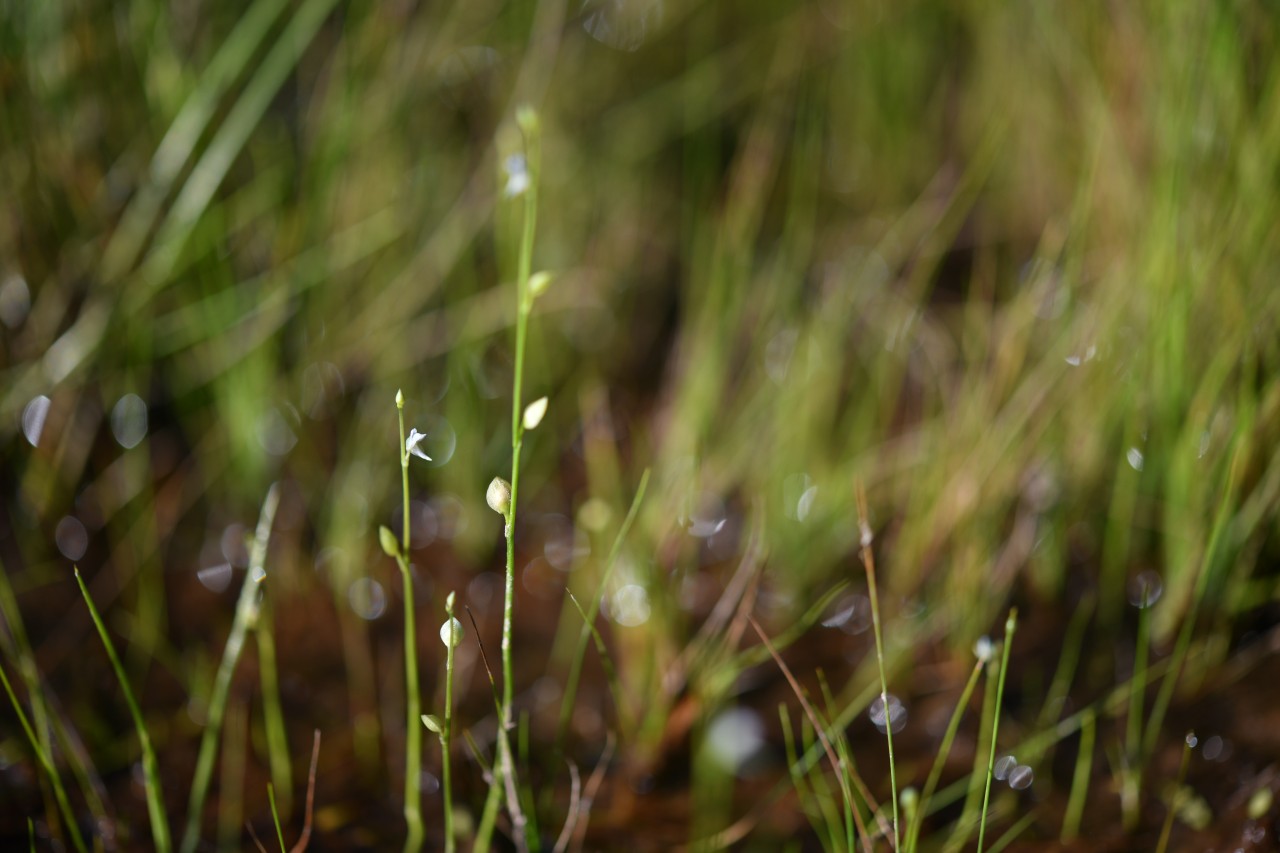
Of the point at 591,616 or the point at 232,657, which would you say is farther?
the point at 232,657

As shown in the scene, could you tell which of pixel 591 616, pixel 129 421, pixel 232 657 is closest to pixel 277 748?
pixel 232 657

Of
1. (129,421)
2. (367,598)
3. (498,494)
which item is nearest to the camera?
(498,494)

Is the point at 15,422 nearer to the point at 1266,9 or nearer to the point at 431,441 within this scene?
the point at 431,441

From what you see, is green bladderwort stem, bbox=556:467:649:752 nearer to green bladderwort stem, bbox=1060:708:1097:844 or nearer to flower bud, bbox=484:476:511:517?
flower bud, bbox=484:476:511:517

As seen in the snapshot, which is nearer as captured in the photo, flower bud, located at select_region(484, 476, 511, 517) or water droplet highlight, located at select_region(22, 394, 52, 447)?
flower bud, located at select_region(484, 476, 511, 517)

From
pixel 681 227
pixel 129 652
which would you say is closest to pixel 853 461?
pixel 681 227

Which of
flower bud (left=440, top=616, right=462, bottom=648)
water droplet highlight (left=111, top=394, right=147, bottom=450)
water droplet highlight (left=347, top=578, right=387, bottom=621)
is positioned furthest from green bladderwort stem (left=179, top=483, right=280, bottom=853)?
water droplet highlight (left=111, top=394, right=147, bottom=450)

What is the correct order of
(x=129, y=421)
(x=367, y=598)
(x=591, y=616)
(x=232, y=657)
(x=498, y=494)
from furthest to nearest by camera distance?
(x=129, y=421) < (x=367, y=598) < (x=232, y=657) < (x=591, y=616) < (x=498, y=494)

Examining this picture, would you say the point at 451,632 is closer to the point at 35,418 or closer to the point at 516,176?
the point at 516,176
